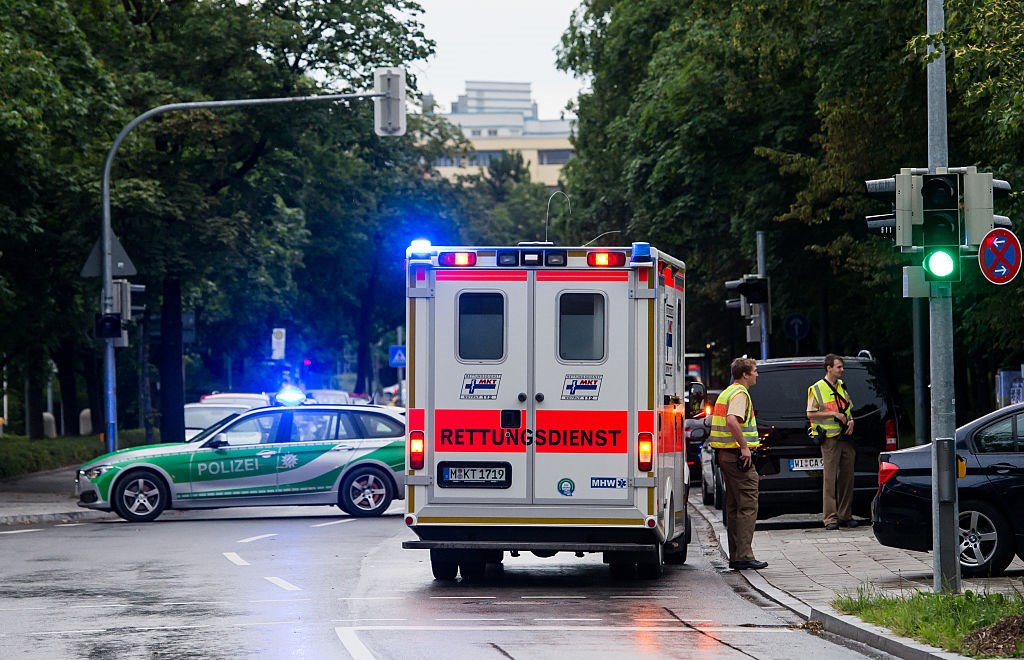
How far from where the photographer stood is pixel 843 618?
37.1ft

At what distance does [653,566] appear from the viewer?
48.2 feet

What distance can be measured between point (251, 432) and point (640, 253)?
1049cm

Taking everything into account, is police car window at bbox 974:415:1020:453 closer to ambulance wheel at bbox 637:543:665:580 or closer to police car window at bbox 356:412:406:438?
ambulance wheel at bbox 637:543:665:580

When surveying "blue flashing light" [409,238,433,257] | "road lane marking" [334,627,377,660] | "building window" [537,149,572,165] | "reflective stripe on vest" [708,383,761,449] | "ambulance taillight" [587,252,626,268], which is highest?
"building window" [537,149,572,165]

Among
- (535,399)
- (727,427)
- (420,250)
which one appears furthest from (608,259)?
(727,427)

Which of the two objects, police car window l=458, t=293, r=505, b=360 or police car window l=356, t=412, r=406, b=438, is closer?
police car window l=458, t=293, r=505, b=360

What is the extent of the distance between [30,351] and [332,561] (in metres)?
25.4

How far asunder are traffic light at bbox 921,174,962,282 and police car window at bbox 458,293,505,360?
3.63 meters

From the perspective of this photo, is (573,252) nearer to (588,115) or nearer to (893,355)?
(893,355)

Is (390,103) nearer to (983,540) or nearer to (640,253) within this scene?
(640,253)

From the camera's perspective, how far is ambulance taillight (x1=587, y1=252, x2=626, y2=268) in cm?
1392

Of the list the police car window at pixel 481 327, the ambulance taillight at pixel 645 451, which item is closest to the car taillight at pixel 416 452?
the police car window at pixel 481 327

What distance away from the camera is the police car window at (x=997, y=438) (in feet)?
46.4

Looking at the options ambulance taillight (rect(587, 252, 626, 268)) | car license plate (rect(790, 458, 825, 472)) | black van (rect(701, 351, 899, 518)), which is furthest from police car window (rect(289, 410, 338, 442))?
ambulance taillight (rect(587, 252, 626, 268))
